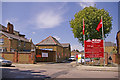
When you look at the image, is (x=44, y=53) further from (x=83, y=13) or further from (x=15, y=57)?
(x=83, y=13)

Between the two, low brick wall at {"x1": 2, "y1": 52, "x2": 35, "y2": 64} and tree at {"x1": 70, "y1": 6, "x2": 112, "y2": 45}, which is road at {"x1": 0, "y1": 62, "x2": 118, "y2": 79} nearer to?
low brick wall at {"x1": 2, "y1": 52, "x2": 35, "y2": 64}

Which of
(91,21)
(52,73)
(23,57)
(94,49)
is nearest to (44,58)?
(23,57)

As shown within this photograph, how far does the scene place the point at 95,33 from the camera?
2909 cm

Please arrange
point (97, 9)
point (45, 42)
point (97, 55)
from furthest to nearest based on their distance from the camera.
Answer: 1. point (45, 42)
2. point (97, 9)
3. point (97, 55)

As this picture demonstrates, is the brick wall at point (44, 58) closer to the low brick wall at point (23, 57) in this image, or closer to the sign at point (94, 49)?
the low brick wall at point (23, 57)

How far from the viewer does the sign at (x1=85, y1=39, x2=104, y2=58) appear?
19.1 metres

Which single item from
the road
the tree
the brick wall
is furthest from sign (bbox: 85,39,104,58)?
the brick wall

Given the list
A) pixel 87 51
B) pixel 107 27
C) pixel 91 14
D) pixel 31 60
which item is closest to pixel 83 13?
pixel 91 14

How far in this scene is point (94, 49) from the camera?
19438mm

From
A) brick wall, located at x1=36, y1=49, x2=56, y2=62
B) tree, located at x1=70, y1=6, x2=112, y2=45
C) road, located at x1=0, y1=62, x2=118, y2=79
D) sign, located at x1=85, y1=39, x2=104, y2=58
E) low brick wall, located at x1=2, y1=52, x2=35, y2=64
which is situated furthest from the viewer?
tree, located at x1=70, y1=6, x2=112, y2=45

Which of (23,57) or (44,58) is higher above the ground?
(23,57)

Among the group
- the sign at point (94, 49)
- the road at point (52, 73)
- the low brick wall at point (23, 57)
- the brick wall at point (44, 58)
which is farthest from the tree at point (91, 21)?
the road at point (52, 73)

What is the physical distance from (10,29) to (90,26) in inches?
995

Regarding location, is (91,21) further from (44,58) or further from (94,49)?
(44,58)
